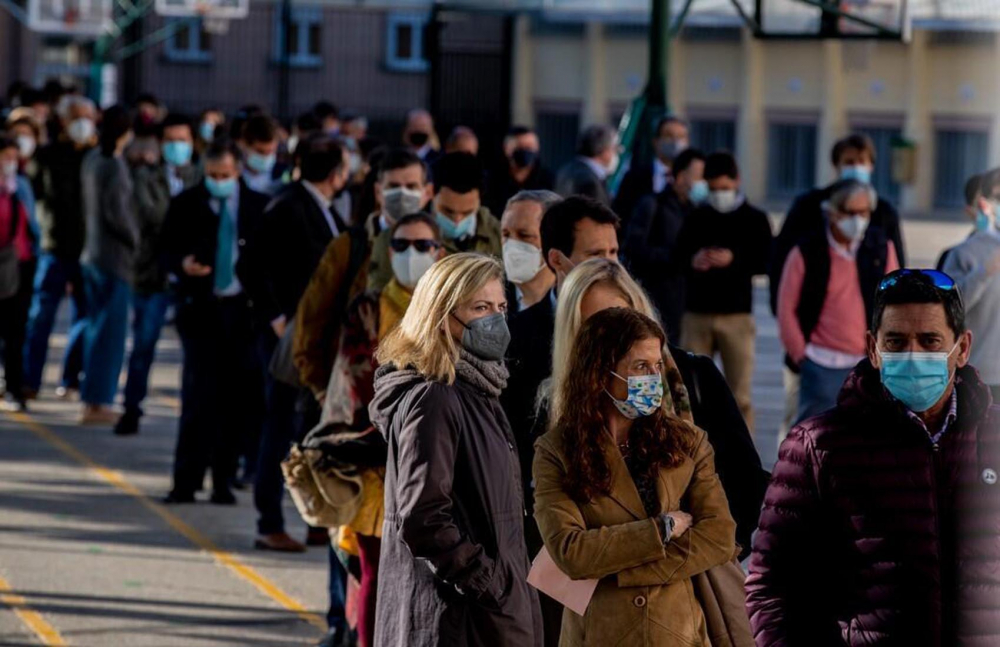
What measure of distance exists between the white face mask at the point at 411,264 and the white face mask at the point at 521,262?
477 millimetres

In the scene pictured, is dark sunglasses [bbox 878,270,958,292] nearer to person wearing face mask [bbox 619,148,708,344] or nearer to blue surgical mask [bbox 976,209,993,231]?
blue surgical mask [bbox 976,209,993,231]

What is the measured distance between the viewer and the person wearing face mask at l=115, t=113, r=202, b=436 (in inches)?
533

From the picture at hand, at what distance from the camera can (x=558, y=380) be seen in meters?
5.14

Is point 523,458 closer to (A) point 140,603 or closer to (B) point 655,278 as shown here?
(A) point 140,603

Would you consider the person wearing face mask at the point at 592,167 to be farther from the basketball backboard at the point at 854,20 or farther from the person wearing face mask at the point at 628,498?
the person wearing face mask at the point at 628,498

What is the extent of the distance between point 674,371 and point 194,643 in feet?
11.1

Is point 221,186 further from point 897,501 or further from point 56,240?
point 897,501

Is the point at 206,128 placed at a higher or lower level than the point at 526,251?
higher

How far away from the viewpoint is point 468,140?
14.8 meters

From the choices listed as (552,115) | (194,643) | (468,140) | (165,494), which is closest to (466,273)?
(194,643)

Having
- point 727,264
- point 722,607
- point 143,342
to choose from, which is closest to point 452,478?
point 722,607

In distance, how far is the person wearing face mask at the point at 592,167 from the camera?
43.6 feet

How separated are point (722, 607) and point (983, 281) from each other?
14.2 feet

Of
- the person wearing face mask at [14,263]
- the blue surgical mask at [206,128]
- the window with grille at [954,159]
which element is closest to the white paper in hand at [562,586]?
the person wearing face mask at [14,263]
